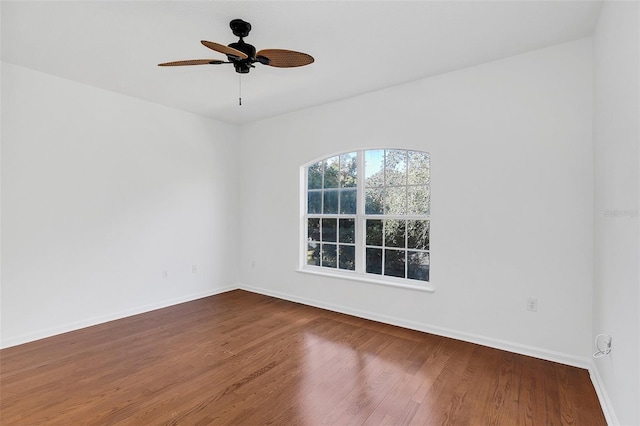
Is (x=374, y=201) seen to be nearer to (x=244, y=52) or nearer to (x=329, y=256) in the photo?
(x=329, y=256)

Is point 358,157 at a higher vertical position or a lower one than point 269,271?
higher

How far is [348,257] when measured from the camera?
4.17 metres

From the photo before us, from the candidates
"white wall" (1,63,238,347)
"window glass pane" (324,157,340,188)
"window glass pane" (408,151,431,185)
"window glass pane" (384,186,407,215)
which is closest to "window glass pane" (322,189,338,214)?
"window glass pane" (324,157,340,188)

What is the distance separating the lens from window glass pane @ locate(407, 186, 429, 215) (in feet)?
11.6

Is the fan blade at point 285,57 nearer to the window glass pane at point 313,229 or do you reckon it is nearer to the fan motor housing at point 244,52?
the fan motor housing at point 244,52

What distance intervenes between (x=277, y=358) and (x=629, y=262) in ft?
8.34

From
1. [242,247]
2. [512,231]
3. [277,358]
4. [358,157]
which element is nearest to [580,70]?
[512,231]

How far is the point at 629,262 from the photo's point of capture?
1.61 metres

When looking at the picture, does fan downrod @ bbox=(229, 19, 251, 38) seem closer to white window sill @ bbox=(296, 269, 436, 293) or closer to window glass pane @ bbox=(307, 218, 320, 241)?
window glass pane @ bbox=(307, 218, 320, 241)

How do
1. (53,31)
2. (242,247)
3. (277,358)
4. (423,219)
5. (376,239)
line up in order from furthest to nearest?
(242,247)
(376,239)
(423,219)
(277,358)
(53,31)

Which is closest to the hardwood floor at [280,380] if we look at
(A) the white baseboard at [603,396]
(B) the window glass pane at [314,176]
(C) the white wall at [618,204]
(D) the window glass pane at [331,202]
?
(A) the white baseboard at [603,396]

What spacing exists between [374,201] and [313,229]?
1.10 meters

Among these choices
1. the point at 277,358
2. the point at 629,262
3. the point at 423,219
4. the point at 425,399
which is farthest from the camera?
the point at 423,219

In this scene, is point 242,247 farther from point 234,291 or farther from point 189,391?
point 189,391
